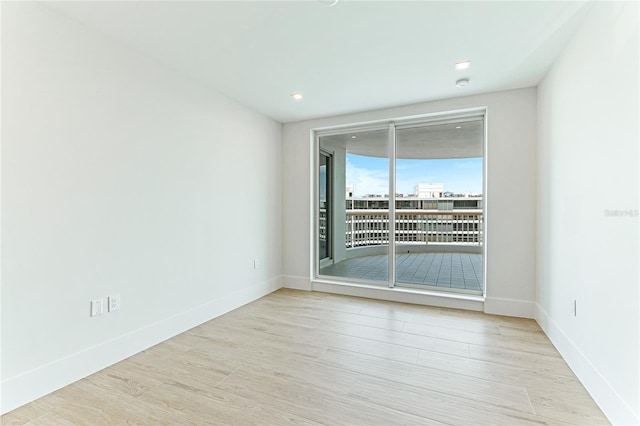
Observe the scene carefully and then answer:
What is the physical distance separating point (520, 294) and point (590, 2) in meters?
2.59

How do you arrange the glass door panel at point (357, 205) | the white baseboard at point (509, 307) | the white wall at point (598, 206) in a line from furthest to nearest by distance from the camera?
the glass door panel at point (357, 205) < the white baseboard at point (509, 307) < the white wall at point (598, 206)

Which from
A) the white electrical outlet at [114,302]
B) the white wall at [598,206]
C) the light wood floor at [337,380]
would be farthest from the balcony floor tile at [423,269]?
the white electrical outlet at [114,302]

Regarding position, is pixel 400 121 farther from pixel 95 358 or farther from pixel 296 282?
pixel 95 358

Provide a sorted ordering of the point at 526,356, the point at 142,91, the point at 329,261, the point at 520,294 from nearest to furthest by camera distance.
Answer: the point at 526,356 < the point at 142,91 < the point at 520,294 < the point at 329,261

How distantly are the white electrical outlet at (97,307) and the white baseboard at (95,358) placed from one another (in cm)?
23

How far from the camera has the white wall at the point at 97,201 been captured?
70.0 inches

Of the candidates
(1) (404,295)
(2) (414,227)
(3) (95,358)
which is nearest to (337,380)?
(3) (95,358)

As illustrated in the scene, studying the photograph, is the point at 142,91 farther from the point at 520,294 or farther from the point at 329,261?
the point at 520,294

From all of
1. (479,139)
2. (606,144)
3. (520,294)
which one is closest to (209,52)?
(606,144)

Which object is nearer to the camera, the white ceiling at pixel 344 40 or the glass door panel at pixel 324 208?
the white ceiling at pixel 344 40

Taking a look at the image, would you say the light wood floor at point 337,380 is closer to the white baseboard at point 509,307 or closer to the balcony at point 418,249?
the white baseboard at point 509,307

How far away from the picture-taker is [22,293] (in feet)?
5.85

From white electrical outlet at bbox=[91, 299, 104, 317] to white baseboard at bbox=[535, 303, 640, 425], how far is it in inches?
125

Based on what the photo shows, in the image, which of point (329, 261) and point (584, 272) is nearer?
point (584, 272)
